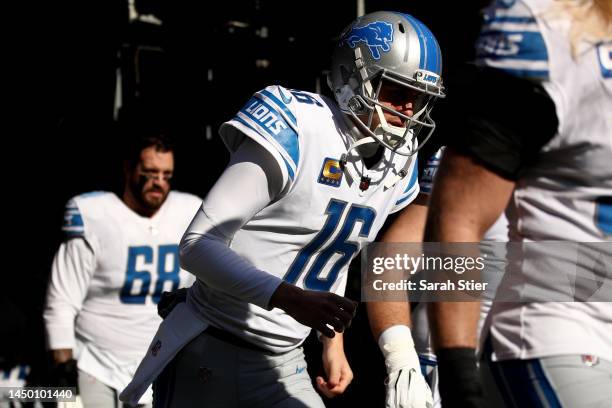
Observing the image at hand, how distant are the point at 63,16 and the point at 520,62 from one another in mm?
5389

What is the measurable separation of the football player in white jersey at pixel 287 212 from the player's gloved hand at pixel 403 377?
0.03 m

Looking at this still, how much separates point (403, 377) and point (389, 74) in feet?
3.18

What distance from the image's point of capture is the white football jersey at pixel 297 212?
3.25 m

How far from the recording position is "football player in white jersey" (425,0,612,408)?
2.16 meters

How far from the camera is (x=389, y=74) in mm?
3506

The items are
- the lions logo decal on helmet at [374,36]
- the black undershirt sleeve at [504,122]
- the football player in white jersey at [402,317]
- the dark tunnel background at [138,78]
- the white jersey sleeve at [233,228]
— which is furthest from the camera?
the dark tunnel background at [138,78]

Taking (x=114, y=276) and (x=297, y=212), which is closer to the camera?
(x=297, y=212)

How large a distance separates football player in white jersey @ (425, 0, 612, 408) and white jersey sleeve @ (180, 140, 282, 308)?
35.0 inches

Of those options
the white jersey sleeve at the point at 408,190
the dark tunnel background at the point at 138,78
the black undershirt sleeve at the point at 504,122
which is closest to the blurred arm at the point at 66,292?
the dark tunnel background at the point at 138,78

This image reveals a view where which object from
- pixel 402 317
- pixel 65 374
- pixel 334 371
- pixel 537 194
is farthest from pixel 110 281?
pixel 537 194

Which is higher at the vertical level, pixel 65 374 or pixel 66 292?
pixel 66 292

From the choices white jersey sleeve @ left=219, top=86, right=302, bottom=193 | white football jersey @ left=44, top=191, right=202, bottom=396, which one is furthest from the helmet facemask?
white football jersey @ left=44, top=191, right=202, bottom=396

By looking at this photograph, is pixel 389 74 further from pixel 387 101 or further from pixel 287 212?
pixel 287 212

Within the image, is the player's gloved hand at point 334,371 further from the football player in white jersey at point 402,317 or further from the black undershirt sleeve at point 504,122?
the black undershirt sleeve at point 504,122
